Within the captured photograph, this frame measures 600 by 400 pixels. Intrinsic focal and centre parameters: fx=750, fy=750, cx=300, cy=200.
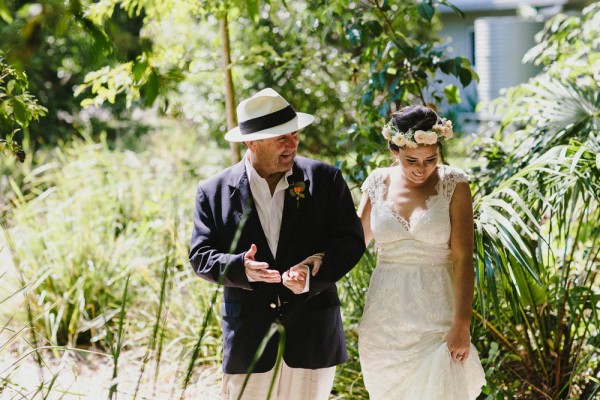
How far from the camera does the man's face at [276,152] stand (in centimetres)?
307

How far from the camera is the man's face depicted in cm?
307

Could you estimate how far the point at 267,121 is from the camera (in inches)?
123

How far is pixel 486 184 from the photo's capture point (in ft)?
Answer: 13.8

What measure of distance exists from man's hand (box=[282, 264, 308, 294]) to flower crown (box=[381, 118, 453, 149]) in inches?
26.7

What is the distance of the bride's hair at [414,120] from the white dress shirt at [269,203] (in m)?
0.51

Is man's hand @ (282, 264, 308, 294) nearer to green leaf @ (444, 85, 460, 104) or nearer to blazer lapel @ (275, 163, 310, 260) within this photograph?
blazer lapel @ (275, 163, 310, 260)

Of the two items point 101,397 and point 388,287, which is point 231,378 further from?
point 101,397

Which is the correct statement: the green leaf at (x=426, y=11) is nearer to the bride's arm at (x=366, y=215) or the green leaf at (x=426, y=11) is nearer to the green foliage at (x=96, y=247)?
the bride's arm at (x=366, y=215)

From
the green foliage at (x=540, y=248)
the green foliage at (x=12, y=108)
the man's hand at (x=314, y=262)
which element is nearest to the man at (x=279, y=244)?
the man's hand at (x=314, y=262)

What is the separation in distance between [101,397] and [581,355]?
2.69 meters

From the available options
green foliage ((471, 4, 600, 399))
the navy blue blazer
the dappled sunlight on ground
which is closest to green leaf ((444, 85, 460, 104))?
green foliage ((471, 4, 600, 399))

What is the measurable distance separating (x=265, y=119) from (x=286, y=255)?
1.88 ft

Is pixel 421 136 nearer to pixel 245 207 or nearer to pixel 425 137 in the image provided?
pixel 425 137

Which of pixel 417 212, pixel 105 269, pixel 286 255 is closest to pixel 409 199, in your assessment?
pixel 417 212
